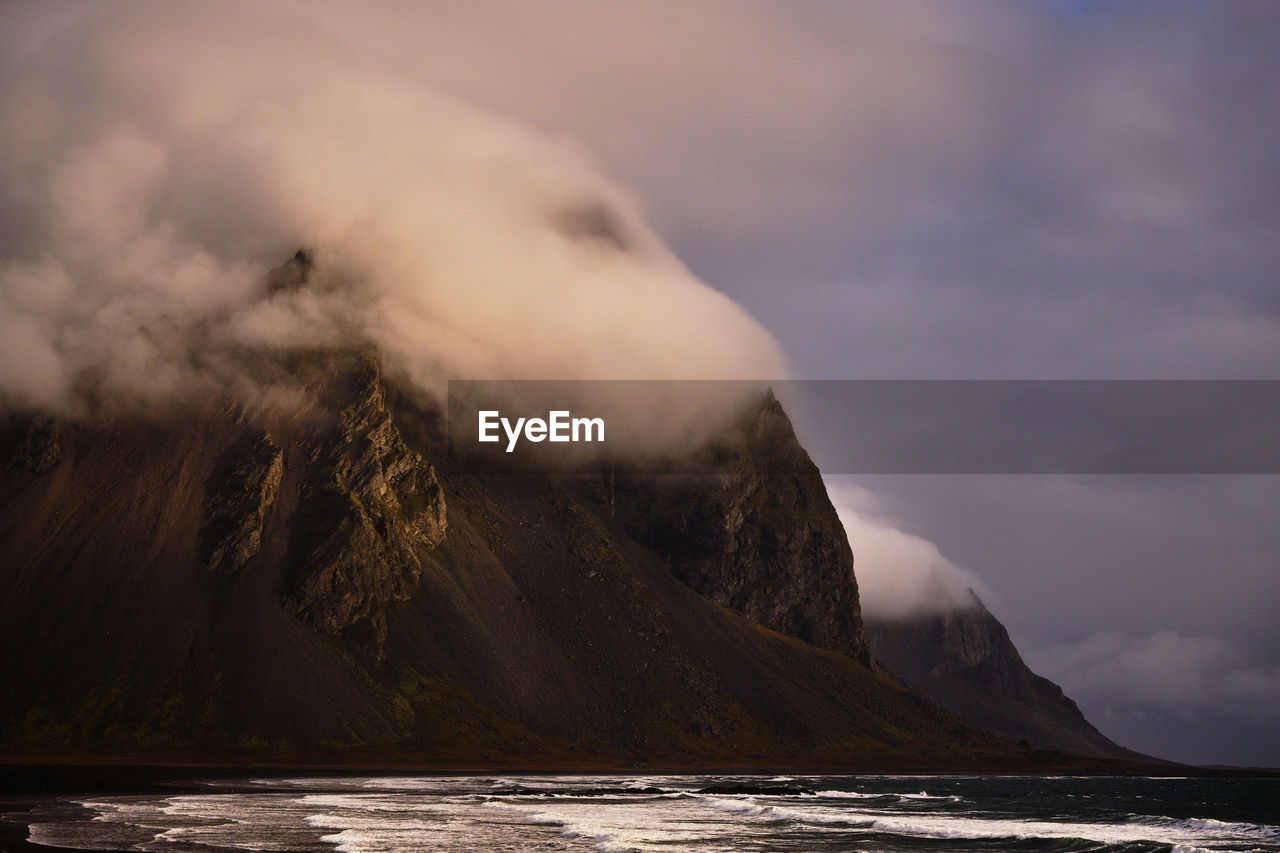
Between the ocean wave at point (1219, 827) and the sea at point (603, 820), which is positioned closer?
the sea at point (603, 820)

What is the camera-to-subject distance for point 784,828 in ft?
267

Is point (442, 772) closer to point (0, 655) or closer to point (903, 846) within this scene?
point (0, 655)

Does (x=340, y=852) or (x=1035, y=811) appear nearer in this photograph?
(x=340, y=852)

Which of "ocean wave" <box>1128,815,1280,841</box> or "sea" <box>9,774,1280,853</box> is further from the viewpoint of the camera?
"ocean wave" <box>1128,815,1280,841</box>

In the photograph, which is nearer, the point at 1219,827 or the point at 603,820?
the point at 603,820

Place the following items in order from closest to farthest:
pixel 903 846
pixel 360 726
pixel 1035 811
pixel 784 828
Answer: pixel 903 846 → pixel 784 828 → pixel 1035 811 → pixel 360 726

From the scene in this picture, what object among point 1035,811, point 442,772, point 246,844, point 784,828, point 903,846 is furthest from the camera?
point 442,772

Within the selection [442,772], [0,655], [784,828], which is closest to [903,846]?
[784,828]

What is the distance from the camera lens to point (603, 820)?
272 ft

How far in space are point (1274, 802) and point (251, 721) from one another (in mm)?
137199

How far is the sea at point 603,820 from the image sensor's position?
6444cm

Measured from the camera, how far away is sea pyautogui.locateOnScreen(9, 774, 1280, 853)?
64438mm

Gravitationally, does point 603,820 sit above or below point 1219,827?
above

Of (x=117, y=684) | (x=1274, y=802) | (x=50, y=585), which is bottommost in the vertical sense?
(x=1274, y=802)
